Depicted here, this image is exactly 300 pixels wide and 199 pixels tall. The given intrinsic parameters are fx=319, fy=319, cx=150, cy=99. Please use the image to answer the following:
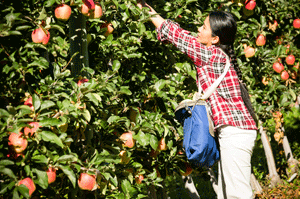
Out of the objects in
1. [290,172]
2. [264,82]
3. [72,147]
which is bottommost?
[290,172]

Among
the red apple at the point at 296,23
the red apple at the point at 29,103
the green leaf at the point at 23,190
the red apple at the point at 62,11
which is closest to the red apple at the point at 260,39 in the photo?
the red apple at the point at 296,23

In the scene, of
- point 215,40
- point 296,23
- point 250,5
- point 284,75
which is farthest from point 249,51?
point 215,40

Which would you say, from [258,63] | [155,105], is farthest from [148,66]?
[258,63]

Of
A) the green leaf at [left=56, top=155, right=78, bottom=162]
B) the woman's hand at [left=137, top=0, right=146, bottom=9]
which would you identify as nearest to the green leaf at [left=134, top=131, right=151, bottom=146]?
the green leaf at [left=56, top=155, right=78, bottom=162]

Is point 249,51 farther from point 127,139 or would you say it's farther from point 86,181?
point 86,181

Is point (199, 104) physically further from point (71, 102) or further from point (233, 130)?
point (71, 102)

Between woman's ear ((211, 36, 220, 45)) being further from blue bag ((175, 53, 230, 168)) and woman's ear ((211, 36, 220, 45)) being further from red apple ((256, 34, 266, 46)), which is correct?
red apple ((256, 34, 266, 46))

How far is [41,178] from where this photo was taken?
1.41 meters

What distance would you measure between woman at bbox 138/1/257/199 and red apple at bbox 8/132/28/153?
112 centimetres

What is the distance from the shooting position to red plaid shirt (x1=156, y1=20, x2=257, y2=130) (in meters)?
1.97

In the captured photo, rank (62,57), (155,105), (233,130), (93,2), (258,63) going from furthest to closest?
(258,63), (62,57), (155,105), (233,130), (93,2)

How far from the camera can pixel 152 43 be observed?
240 centimetres

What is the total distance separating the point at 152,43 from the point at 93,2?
28.8 inches

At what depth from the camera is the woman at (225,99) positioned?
6.39 ft
